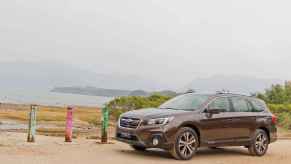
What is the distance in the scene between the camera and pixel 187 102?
13922 millimetres

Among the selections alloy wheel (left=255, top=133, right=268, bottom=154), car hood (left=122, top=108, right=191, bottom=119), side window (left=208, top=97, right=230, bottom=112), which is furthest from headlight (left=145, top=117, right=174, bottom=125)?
alloy wheel (left=255, top=133, right=268, bottom=154)

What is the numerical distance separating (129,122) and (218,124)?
93.6 inches

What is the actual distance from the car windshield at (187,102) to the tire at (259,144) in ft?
6.67

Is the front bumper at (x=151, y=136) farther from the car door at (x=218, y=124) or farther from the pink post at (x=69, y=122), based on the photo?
the pink post at (x=69, y=122)

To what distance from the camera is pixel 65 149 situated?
13656 mm

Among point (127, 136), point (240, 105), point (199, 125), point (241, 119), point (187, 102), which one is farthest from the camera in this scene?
point (240, 105)

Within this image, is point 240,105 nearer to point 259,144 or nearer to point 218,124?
point 259,144

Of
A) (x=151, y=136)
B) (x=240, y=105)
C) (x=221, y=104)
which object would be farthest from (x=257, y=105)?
(x=151, y=136)

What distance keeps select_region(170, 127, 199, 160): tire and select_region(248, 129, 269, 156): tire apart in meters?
2.24

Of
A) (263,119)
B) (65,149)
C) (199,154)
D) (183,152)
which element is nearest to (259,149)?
(263,119)

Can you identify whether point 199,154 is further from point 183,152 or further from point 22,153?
point 22,153

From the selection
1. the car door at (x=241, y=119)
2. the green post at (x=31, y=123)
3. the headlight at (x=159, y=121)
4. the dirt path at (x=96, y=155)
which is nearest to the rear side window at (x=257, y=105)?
the car door at (x=241, y=119)

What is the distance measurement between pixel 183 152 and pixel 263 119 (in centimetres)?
332

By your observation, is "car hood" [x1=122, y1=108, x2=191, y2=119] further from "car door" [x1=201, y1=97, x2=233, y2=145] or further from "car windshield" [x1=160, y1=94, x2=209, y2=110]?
"car door" [x1=201, y1=97, x2=233, y2=145]
